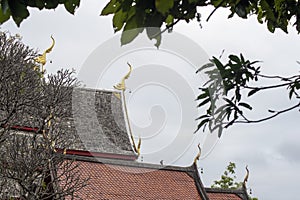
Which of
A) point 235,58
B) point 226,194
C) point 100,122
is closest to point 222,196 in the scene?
point 226,194

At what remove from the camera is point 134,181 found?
39.7ft

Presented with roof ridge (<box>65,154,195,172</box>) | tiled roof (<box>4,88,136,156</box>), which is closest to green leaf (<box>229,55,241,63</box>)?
roof ridge (<box>65,154,195,172</box>)

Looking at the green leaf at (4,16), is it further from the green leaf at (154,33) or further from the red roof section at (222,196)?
the red roof section at (222,196)

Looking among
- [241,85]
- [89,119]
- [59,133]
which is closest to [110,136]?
[89,119]

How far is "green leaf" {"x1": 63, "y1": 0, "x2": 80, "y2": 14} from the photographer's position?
1.08m

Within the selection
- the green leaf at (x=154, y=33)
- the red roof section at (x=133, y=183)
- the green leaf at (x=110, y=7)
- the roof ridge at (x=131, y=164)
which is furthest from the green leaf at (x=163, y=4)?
the roof ridge at (x=131, y=164)

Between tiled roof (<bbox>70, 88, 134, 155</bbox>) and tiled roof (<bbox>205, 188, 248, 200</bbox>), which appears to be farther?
tiled roof (<bbox>70, 88, 134, 155</bbox>)

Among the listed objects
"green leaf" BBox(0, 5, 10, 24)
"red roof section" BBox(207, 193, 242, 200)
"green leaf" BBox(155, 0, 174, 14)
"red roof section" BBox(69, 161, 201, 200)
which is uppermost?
"red roof section" BBox(207, 193, 242, 200)

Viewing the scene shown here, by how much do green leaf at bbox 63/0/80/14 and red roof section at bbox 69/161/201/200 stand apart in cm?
976

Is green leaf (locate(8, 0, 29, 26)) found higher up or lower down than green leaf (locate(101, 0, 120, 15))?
lower down

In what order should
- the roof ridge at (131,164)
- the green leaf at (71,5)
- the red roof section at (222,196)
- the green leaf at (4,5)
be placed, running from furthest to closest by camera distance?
the red roof section at (222,196) → the roof ridge at (131,164) → the green leaf at (71,5) → the green leaf at (4,5)

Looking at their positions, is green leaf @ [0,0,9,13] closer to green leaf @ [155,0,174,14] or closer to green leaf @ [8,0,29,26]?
green leaf @ [8,0,29,26]

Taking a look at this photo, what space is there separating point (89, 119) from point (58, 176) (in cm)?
443

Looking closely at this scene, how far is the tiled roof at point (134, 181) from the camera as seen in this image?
11328mm
